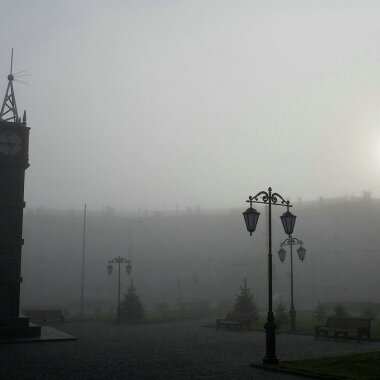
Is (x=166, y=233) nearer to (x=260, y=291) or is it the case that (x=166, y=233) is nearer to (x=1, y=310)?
(x=260, y=291)

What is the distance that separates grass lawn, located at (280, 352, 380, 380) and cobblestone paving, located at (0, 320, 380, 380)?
1.02 m

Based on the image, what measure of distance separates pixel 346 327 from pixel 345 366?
31.8 feet

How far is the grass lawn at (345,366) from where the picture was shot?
11984 mm

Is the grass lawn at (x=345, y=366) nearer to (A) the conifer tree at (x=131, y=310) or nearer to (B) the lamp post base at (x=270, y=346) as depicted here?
(B) the lamp post base at (x=270, y=346)

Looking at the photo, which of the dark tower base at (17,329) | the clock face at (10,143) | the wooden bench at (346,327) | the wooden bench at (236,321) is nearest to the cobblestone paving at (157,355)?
the wooden bench at (346,327)

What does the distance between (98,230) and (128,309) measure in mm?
57762

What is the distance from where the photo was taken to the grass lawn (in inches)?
472

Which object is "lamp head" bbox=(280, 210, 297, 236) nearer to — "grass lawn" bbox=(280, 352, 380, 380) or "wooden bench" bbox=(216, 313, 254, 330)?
"grass lawn" bbox=(280, 352, 380, 380)

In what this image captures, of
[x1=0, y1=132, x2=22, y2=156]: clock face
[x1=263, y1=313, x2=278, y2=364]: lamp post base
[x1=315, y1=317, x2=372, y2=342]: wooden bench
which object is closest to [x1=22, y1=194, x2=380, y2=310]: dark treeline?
[x1=315, y1=317, x2=372, y2=342]: wooden bench

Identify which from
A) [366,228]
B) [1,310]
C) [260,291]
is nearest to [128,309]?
[1,310]

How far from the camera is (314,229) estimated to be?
82.6 m

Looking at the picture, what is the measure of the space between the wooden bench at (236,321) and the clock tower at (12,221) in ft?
34.5

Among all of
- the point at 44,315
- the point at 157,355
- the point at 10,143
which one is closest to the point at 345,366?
the point at 157,355

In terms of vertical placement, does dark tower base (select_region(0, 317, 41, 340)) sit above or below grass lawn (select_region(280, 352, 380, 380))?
below
